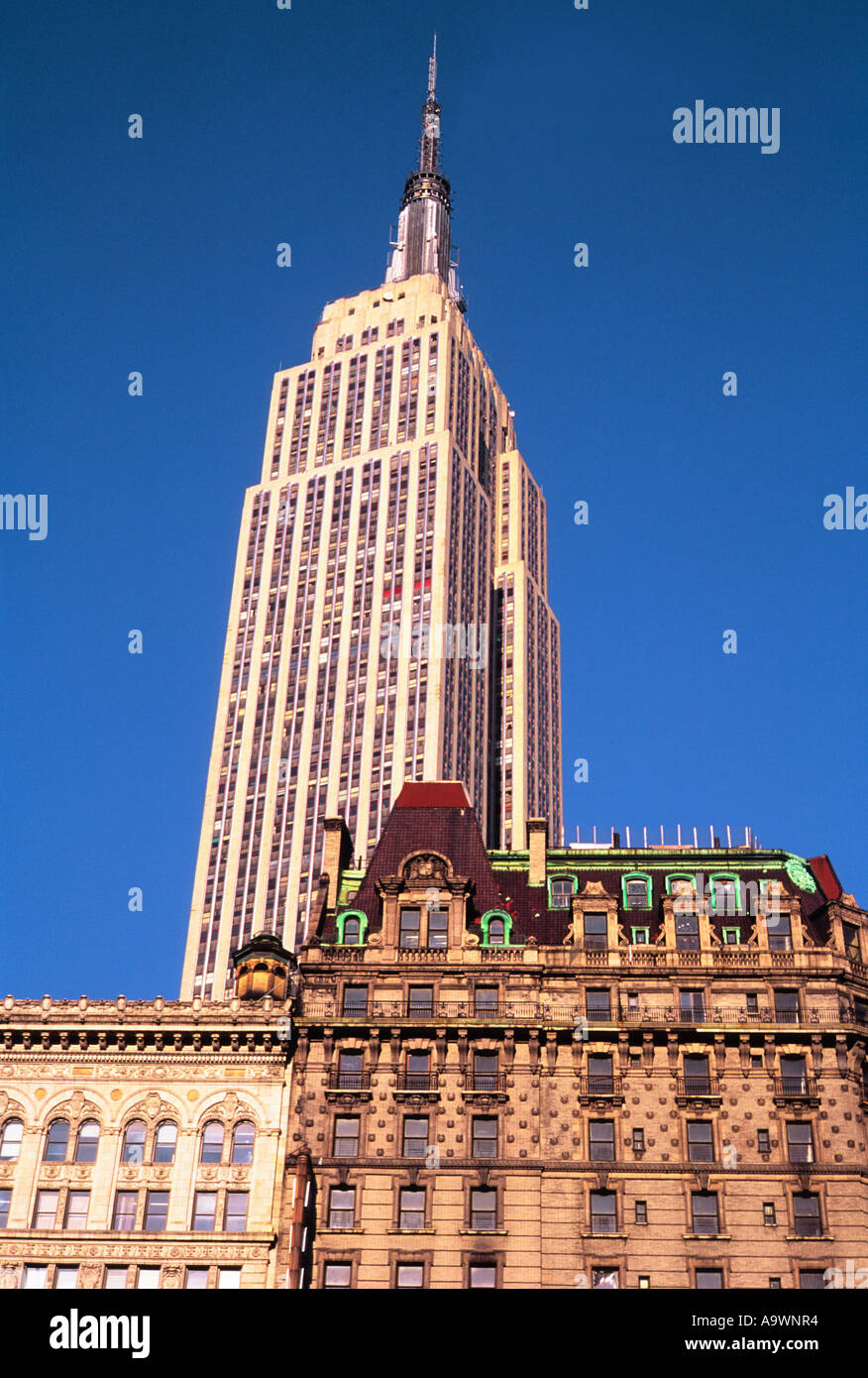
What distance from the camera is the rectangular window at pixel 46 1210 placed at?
68875mm

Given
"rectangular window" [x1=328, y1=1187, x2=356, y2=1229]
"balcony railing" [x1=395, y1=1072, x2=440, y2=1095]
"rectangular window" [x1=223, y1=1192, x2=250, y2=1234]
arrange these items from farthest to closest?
"balcony railing" [x1=395, y1=1072, x2=440, y2=1095] < "rectangular window" [x1=223, y1=1192, x2=250, y2=1234] < "rectangular window" [x1=328, y1=1187, x2=356, y2=1229]

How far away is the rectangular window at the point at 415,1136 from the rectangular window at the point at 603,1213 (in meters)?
7.09

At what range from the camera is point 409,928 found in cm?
7588

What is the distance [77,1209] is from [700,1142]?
993 inches

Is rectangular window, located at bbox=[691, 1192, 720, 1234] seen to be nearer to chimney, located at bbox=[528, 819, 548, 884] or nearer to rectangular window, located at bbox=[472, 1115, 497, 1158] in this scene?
rectangular window, located at bbox=[472, 1115, 497, 1158]

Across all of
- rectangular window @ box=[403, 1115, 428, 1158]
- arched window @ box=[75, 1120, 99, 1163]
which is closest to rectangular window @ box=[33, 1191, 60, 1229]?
arched window @ box=[75, 1120, 99, 1163]

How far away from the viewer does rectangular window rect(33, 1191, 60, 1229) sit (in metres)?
68.9

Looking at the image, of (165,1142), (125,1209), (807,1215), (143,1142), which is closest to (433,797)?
(165,1142)

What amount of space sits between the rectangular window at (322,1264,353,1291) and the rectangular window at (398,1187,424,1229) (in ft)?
8.78

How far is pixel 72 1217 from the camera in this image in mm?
69000

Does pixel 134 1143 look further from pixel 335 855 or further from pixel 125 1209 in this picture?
pixel 335 855
